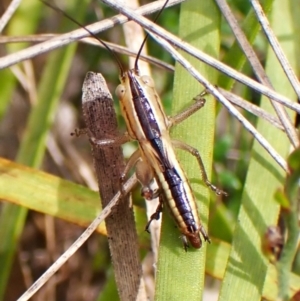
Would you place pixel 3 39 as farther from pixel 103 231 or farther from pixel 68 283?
pixel 68 283

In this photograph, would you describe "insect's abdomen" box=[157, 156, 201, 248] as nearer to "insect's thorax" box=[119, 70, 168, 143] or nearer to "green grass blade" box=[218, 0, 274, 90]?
"insect's thorax" box=[119, 70, 168, 143]

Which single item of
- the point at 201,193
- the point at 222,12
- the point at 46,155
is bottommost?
the point at 46,155

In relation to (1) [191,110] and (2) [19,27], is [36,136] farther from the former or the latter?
(1) [191,110]

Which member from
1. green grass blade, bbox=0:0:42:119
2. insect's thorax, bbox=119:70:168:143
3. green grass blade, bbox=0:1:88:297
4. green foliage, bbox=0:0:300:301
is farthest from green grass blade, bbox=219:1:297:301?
green grass blade, bbox=0:0:42:119

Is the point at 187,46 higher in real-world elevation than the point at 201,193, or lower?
higher

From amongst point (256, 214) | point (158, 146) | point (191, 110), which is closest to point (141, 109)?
point (158, 146)

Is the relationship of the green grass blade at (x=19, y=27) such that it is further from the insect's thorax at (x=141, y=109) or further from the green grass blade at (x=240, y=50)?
the green grass blade at (x=240, y=50)

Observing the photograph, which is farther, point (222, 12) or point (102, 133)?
point (222, 12)

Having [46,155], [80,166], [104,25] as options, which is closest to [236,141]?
A: [80,166]
